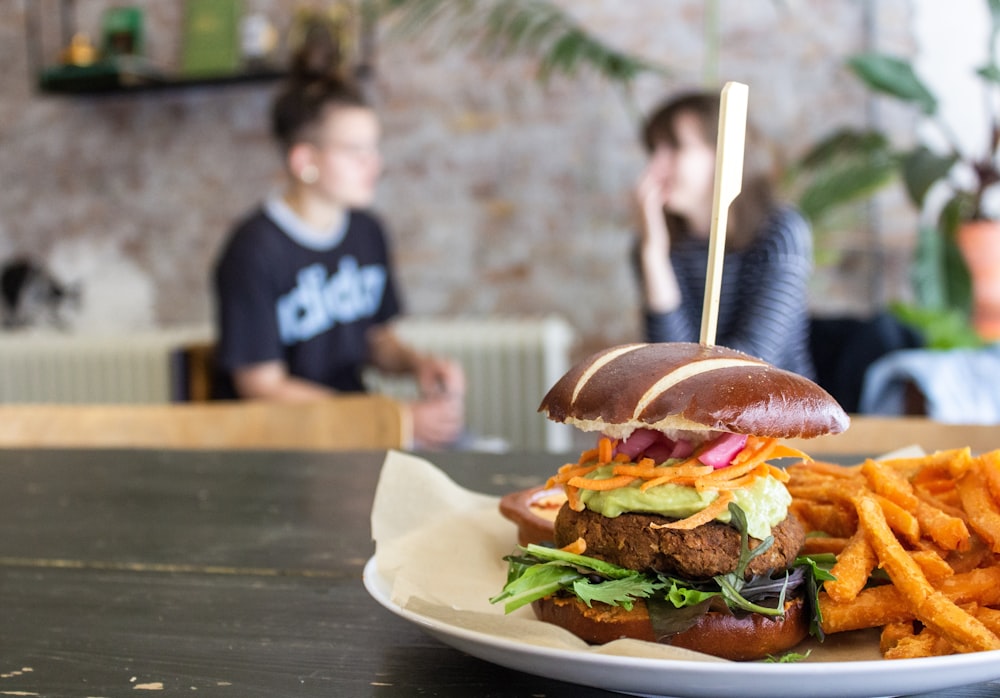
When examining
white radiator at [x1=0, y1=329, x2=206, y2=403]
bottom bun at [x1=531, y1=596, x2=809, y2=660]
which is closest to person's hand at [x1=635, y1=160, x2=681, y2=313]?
bottom bun at [x1=531, y1=596, x2=809, y2=660]

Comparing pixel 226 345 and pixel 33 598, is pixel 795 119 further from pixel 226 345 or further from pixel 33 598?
pixel 33 598

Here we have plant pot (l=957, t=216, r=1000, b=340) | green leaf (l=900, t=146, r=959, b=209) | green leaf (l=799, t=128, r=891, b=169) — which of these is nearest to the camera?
green leaf (l=900, t=146, r=959, b=209)

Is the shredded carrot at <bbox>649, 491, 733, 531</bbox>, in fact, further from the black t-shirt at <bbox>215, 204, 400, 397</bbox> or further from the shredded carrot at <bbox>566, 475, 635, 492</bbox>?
the black t-shirt at <bbox>215, 204, 400, 397</bbox>

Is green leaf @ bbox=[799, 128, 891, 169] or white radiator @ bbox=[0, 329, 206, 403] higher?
green leaf @ bbox=[799, 128, 891, 169]

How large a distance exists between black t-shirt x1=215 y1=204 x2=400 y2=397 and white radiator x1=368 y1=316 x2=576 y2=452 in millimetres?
860

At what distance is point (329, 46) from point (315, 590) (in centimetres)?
374

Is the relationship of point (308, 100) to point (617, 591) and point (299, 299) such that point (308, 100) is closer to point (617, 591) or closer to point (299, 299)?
point (299, 299)

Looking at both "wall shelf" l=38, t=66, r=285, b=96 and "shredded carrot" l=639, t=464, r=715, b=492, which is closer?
"shredded carrot" l=639, t=464, r=715, b=492

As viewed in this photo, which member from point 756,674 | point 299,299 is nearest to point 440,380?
point 299,299

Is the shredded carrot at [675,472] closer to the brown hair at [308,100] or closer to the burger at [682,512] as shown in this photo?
the burger at [682,512]

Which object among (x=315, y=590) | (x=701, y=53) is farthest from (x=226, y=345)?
(x=701, y=53)

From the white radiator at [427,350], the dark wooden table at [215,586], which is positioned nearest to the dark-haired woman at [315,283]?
the white radiator at [427,350]

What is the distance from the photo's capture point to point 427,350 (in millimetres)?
4387

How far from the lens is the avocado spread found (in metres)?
0.67
